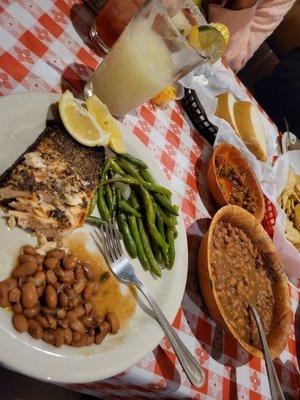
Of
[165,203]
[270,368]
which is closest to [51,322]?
[165,203]

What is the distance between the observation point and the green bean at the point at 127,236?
5.54 feet

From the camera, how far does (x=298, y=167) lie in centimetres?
345

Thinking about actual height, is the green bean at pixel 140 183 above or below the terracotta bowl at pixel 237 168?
above

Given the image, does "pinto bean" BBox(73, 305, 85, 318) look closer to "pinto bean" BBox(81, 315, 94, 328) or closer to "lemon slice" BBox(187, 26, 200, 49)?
"pinto bean" BBox(81, 315, 94, 328)

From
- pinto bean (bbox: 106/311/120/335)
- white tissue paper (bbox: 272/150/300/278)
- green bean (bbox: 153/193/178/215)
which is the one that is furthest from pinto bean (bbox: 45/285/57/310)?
white tissue paper (bbox: 272/150/300/278)

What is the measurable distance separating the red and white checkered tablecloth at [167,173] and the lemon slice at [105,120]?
0.91 ft

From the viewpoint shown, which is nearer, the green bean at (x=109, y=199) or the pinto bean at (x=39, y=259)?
the pinto bean at (x=39, y=259)

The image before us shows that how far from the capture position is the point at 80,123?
65.5 inches

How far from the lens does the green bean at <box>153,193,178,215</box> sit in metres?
1.89

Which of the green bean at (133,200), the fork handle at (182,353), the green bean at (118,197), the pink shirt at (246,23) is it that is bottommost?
the fork handle at (182,353)

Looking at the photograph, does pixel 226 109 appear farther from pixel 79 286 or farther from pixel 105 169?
pixel 79 286

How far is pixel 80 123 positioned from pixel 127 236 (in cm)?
54

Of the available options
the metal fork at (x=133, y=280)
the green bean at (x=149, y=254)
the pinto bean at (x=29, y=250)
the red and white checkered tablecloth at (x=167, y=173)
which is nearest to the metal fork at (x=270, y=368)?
the red and white checkered tablecloth at (x=167, y=173)

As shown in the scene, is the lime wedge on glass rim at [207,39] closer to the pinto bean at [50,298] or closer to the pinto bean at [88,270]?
the pinto bean at [88,270]
